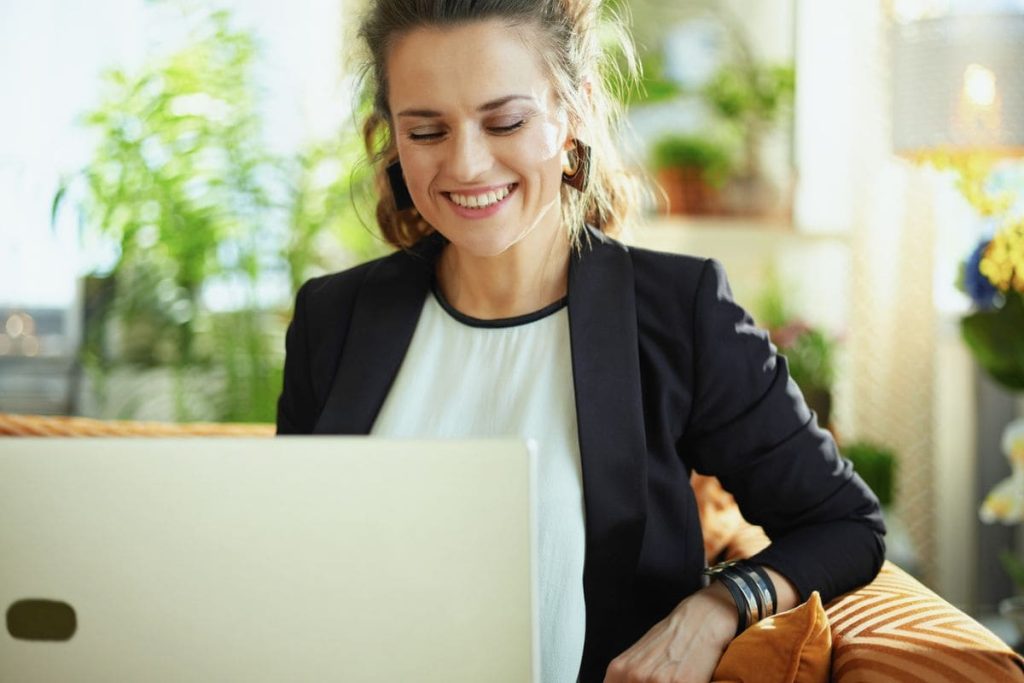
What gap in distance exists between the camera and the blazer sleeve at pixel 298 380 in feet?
4.73

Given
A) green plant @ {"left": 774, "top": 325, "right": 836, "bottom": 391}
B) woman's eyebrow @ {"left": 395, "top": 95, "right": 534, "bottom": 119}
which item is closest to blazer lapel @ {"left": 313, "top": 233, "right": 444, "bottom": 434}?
woman's eyebrow @ {"left": 395, "top": 95, "right": 534, "bottom": 119}

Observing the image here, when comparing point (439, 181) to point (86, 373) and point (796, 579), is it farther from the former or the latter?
point (86, 373)

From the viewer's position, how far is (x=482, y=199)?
1.21 metres

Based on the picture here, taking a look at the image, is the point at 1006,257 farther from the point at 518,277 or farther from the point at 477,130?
the point at 477,130

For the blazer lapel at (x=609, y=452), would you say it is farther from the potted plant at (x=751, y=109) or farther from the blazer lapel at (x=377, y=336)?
the potted plant at (x=751, y=109)

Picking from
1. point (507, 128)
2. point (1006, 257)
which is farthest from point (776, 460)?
point (1006, 257)

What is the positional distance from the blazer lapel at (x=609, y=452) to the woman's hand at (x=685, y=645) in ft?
0.33

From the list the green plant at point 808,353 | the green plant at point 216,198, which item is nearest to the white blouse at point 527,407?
the green plant at point 216,198

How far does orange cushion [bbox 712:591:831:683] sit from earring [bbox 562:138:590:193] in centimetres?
55

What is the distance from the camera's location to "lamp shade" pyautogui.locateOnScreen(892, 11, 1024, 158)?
2.30 m

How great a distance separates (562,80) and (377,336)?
0.37 metres

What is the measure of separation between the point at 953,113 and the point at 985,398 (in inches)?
55.3

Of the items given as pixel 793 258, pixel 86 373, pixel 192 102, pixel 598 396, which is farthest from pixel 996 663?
pixel 86 373

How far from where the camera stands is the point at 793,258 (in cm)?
393
